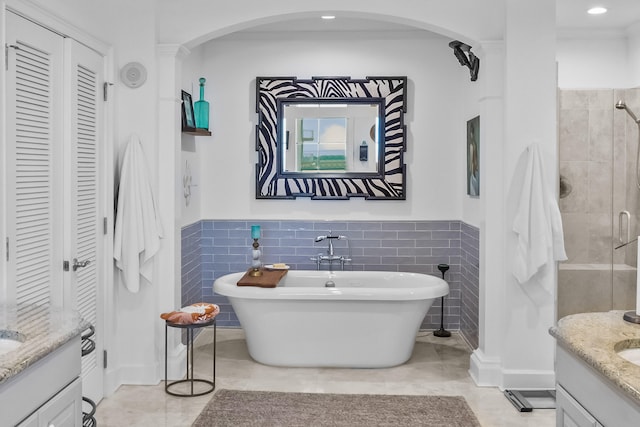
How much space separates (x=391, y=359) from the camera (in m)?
5.05

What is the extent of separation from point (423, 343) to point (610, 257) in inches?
64.6

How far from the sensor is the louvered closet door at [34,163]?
3.19 meters

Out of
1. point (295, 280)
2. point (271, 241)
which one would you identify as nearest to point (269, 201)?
point (271, 241)

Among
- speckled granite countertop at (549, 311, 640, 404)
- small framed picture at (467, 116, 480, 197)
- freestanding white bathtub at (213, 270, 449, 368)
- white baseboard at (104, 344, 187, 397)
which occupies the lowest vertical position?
white baseboard at (104, 344, 187, 397)

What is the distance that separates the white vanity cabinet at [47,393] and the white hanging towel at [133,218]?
1.78 m

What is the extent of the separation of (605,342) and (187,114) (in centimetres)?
384

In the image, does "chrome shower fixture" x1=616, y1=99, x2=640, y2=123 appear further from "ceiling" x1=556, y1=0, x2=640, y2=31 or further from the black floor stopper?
the black floor stopper

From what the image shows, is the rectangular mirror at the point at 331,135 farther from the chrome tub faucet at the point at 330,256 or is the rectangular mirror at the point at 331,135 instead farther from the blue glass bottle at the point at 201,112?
the blue glass bottle at the point at 201,112

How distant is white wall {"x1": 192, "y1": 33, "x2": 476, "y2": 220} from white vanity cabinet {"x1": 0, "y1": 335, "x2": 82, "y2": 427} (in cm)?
363

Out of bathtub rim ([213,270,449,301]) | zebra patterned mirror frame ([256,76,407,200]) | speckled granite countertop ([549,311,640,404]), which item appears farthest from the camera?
zebra patterned mirror frame ([256,76,407,200])

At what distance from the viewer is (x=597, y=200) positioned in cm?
549

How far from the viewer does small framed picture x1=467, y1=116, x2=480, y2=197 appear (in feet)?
17.4

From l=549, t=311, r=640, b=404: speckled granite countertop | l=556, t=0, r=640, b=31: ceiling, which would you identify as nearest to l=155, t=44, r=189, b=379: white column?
l=556, t=0, r=640, b=31: ceiling

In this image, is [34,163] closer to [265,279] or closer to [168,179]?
[168,179]
